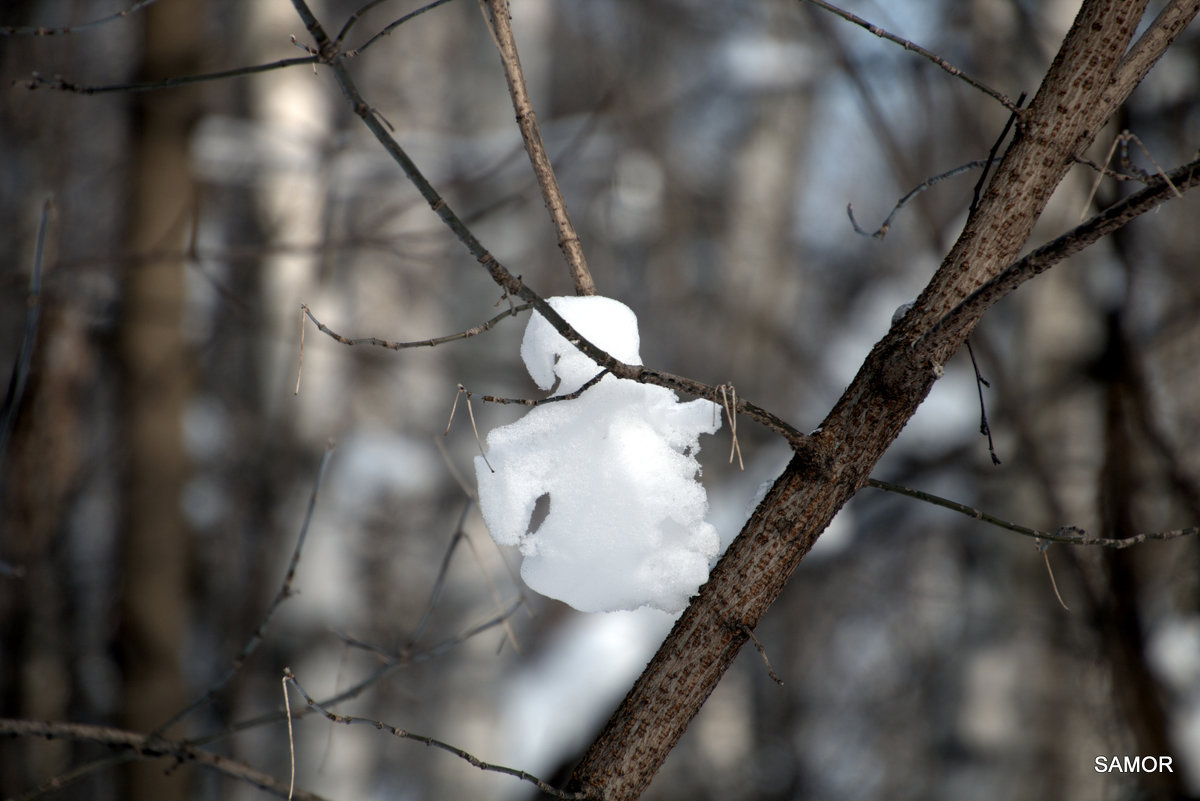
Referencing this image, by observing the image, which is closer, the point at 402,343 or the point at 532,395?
the point at 402,343

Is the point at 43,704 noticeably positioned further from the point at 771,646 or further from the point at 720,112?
the point at 720,112

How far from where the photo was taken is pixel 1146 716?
160 cm

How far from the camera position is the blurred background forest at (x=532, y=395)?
74.9 inches

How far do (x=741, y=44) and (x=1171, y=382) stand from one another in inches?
107

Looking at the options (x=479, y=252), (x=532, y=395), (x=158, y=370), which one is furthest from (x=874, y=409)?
(x=532, y=395)

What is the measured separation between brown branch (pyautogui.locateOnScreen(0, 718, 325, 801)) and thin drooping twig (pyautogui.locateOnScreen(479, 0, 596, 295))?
589 mm

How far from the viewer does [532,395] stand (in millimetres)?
2975

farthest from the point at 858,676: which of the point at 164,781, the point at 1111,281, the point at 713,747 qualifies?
the point at 164,781

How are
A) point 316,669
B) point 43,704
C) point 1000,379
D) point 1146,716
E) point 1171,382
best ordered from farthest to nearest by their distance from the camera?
point 316,669 → point 43,704 → point 1171,382 → point 1000,379 → point 1146,716

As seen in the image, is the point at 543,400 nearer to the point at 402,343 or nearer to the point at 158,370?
the point at 402,343

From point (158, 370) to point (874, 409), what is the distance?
2210 mm

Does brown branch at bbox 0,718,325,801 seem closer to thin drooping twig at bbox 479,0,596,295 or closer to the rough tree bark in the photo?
the rough tree bark

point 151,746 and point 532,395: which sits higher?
point 532,395

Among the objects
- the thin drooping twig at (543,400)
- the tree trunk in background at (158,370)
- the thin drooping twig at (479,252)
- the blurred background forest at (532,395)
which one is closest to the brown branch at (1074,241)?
the thin drooping twig at (479,252)
